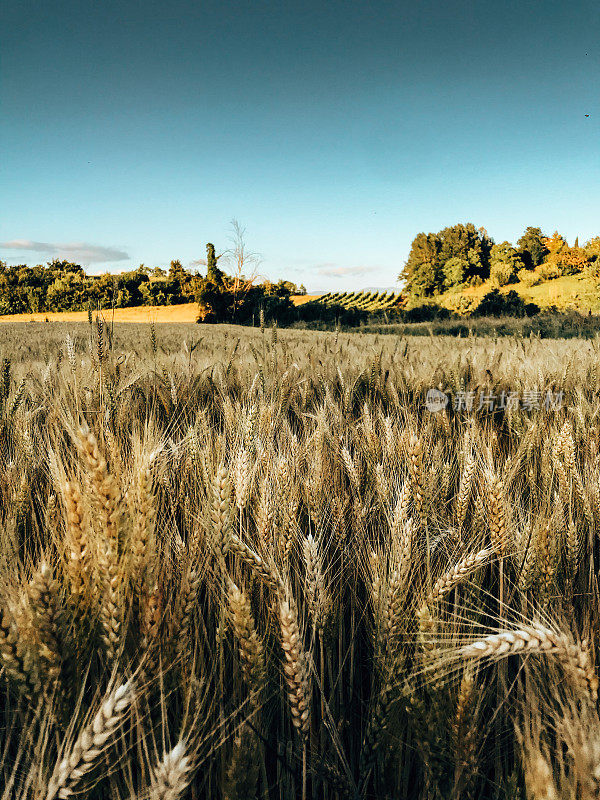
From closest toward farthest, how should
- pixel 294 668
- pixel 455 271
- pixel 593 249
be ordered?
pixel 294 668, pixel 593 249, pixel 455 271

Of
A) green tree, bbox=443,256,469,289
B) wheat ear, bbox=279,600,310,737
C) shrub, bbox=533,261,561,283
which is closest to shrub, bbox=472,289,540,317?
shrub, bbox=533,261,561,283

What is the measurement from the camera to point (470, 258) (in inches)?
1964

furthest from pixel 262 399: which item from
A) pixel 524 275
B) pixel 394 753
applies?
pixel 524 275

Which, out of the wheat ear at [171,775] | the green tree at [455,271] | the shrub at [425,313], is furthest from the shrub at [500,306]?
the wheat ear at [171,775]

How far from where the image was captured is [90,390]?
58.3 inches

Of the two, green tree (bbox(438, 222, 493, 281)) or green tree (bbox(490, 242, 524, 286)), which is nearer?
green tree (bbox(490, 242, 524, 286))

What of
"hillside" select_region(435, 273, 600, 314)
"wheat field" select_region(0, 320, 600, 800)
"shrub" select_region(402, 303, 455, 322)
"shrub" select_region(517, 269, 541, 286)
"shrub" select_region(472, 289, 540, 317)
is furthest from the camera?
"shrub" select_region(517, 269, 541, 286)

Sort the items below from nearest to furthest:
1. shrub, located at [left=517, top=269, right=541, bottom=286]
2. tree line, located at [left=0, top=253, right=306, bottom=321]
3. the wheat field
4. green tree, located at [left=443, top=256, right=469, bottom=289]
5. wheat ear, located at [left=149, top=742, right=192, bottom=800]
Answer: wheat ear, located at [left=149, top=742, right=192, bottom=800] → the wheat field → tree line, located at [left=0, top=253, right=306, bottom=321] → shrub, located at [left=517, top=269, right=541, bottom=286] → green tree, located at [left=443, top=256, right=469, bottom=289]

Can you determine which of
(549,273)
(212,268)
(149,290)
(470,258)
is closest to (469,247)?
(470,258)

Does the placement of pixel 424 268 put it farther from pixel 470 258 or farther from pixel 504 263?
pixel 504 263

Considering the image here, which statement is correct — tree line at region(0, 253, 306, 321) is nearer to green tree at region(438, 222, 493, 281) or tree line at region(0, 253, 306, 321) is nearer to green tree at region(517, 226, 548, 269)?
green tree at region(438, 222, 493, 281)

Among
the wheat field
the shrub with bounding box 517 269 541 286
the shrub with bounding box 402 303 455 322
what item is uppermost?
the shrub with bounding box 517 269 541 286

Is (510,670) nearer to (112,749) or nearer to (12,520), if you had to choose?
(112,749)

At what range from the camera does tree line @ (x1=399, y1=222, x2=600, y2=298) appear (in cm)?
4635
